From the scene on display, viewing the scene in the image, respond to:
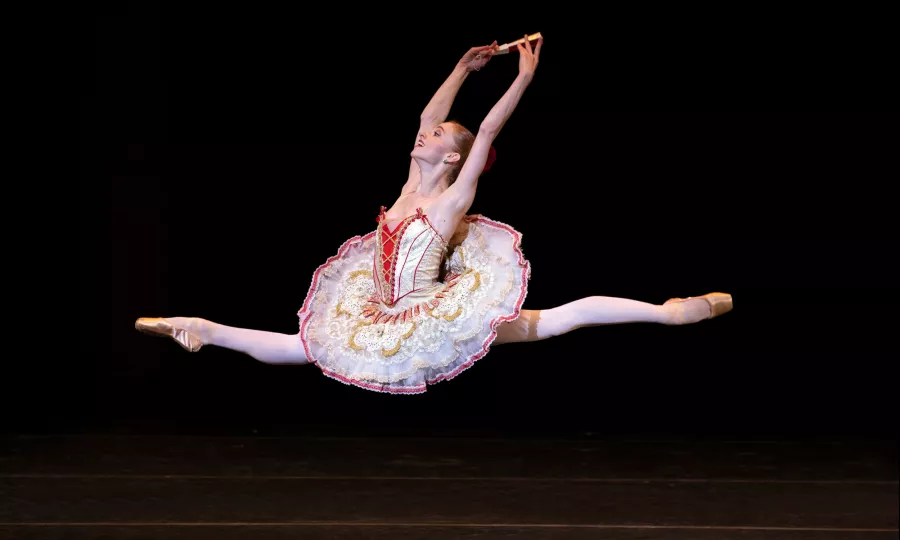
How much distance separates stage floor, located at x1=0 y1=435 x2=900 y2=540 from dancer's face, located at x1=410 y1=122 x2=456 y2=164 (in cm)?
120

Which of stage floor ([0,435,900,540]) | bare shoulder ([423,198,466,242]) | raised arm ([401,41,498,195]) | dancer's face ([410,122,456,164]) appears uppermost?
raised arm ([401,41,498,195])

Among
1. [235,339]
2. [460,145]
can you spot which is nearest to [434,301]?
[460,145]

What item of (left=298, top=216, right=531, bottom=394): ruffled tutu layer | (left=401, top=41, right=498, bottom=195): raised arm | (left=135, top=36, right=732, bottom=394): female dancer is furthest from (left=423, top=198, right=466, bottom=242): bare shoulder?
(left=401, top=41, right=498, bottom=195): raised arm

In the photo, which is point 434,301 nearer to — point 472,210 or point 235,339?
point 235,339

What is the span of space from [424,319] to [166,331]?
800mm

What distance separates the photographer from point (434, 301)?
150 inches

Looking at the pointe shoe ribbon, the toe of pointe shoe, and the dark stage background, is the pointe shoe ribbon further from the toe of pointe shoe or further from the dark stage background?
the dark stage background

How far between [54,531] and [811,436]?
308 centimetres

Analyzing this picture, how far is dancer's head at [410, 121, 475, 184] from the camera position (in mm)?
3914

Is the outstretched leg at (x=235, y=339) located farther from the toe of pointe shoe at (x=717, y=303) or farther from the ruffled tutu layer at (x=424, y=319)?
the toe of pointe shoe at (x=717, y=303)

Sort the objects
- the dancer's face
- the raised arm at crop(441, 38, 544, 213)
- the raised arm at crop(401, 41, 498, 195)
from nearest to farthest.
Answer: the raised arm at crop(441, 38, 544, 213) → the dancer's face → the raised arm at crop(401, 41, 498, 195)

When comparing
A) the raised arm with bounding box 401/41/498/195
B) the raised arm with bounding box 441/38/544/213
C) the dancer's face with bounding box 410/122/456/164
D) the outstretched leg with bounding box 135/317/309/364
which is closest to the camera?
the raised arm with bounding box 441/38/544/213

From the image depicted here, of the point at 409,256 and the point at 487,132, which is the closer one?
the point at 487,132

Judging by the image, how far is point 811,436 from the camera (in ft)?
16.8
